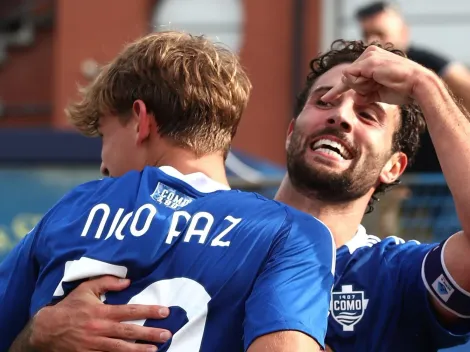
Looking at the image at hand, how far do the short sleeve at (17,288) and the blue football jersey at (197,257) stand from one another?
0.23 ft

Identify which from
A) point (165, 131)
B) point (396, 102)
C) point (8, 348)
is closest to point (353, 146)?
point (396, 102)

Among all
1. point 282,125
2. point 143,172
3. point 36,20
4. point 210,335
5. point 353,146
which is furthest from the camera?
point 36,20

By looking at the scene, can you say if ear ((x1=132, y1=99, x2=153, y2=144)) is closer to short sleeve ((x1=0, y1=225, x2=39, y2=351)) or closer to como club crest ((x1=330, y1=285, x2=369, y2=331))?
short sleeve ((x1=0, y1=225, x2=39, y2=351))

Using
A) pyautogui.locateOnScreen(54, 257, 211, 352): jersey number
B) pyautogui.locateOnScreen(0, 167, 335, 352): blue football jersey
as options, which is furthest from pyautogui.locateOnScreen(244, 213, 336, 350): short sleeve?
pyautogui.locateOnScreen(54, 257, 211, 352): jersey number

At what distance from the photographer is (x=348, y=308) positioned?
318cm

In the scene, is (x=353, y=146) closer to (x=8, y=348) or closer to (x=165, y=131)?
(x=165, y=131)

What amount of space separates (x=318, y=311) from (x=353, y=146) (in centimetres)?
93

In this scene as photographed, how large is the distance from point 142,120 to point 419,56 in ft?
11.5

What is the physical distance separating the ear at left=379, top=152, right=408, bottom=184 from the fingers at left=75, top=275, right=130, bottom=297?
1.22 metres

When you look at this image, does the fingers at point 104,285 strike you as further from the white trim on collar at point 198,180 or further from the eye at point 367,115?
the eye at point 367,115

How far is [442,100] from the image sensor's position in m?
3.07

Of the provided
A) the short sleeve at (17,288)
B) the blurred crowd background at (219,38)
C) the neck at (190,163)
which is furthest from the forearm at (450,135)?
the blurred crowd background at (219,38)

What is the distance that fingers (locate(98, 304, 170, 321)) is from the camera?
258 centimetres

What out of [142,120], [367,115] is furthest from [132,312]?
[367,115]
